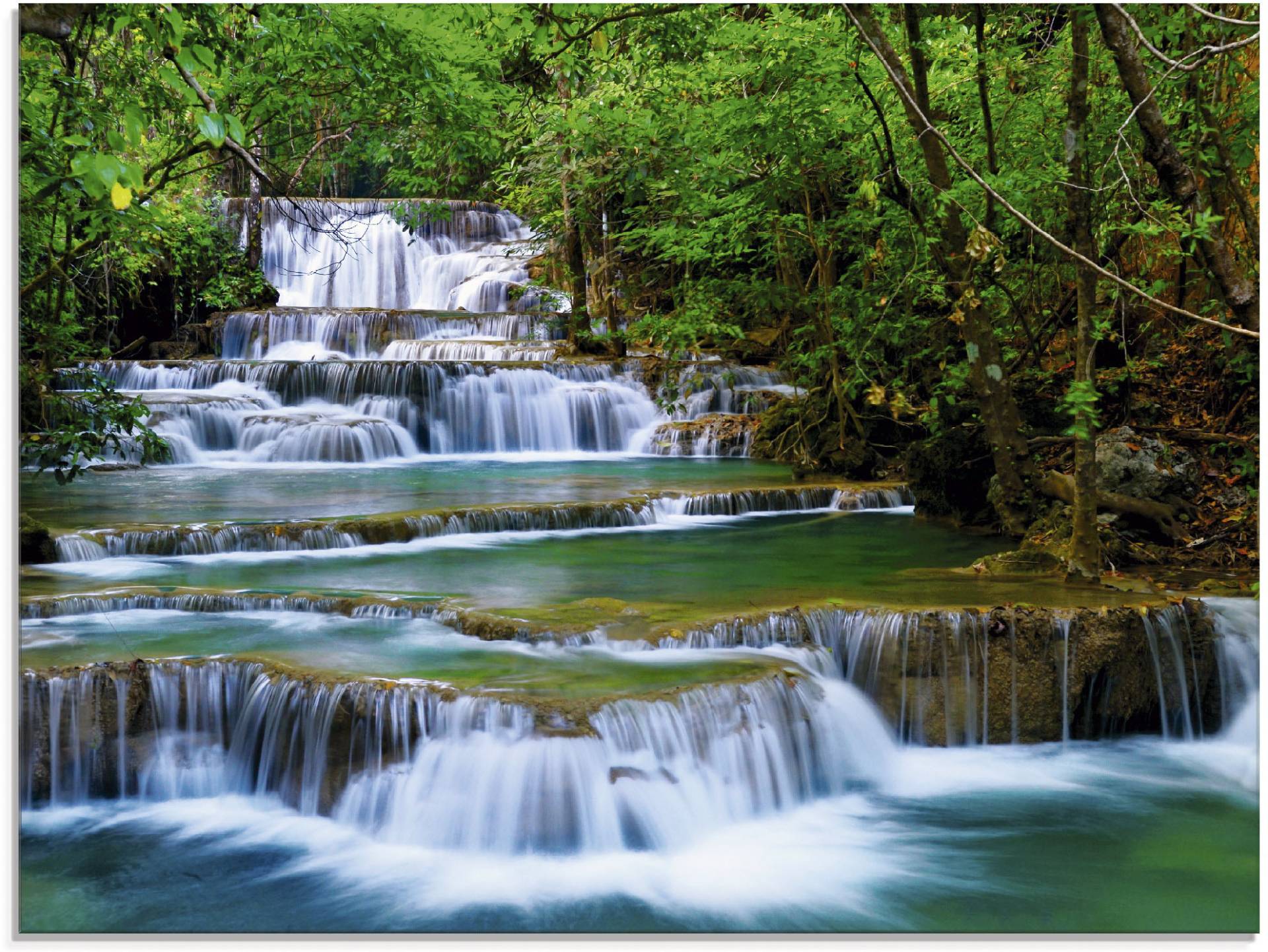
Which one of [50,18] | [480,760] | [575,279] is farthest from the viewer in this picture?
[575,279]

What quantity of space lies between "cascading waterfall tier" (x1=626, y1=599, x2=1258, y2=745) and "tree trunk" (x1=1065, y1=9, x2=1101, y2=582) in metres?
0.86

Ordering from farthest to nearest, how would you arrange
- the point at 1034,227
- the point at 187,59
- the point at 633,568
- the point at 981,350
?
the point at 633,568 → the point at 981,350 → the point at 1034,227 → the point at 187,59

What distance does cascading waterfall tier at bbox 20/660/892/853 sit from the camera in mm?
4254

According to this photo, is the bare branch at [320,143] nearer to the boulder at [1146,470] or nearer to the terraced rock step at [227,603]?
the terraced rock step at [227,603]

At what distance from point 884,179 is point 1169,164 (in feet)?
13.0

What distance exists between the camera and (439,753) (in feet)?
14.5

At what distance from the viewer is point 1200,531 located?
23.4ft

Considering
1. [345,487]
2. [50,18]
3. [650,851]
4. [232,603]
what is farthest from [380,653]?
[345,487]

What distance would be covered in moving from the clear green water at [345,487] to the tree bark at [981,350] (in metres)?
2.99

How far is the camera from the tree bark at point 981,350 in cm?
650

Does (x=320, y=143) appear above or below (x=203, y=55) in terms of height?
above

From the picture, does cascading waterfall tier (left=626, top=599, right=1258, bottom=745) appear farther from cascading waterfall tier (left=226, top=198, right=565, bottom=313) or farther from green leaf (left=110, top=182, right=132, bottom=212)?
cascading waterfall tier (left=226, top=198, right=565, bottom=313)

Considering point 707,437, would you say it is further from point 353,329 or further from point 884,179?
point 353,329

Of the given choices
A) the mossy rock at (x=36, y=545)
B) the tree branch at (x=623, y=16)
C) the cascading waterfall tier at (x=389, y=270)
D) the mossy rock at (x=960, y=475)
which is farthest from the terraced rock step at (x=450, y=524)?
the cascading waterfall tier at (x=389, y=270)
